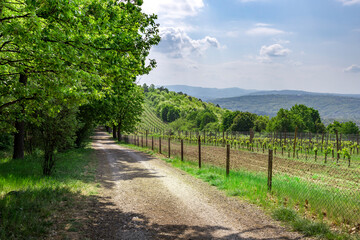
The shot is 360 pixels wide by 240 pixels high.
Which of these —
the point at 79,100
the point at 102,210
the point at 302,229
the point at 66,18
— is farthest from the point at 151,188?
the point at 66,18

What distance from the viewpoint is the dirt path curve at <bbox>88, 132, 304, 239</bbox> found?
213 inches

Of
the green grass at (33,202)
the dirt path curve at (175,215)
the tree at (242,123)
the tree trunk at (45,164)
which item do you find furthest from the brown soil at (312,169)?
the tree at (242,123)

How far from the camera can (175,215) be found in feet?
21.7

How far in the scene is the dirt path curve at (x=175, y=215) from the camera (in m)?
5.40

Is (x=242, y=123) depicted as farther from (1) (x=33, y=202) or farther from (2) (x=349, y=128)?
(1) (x=33, y=202)

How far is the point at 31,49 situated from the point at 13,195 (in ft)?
13.2

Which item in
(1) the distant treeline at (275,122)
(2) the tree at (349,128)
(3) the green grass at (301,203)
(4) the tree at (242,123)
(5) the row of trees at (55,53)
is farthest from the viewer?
(4) the tree at (242,123)

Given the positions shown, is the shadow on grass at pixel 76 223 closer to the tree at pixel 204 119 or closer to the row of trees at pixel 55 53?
the row of trees at pixel 55 53

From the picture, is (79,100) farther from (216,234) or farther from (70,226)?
(216,234)

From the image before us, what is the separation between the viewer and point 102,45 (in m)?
8.22

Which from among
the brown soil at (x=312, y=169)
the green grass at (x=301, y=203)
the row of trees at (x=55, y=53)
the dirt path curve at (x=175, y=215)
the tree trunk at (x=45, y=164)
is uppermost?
the row of trees at (x=55, y=53)

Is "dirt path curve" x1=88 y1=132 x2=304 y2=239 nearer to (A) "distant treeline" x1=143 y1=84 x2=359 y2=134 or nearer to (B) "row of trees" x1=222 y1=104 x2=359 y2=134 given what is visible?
(A) "distant treeline" x1=143 y1=84 x2=359 y2=134

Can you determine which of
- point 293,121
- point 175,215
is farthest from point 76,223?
point 293,121

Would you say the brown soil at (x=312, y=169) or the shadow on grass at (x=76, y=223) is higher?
the shadow on grass at (x=76, y=223)
